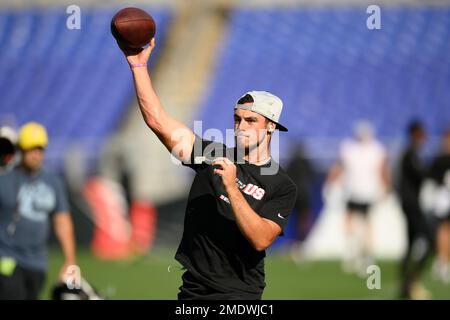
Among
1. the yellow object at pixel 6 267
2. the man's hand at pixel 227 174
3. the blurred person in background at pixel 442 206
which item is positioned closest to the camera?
the man's hand at pixel 227 174

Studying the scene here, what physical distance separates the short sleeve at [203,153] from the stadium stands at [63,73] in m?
15.7

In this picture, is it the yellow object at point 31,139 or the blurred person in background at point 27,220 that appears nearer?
the blurred person in background at point 27,220

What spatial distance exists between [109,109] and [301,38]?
5.43 m

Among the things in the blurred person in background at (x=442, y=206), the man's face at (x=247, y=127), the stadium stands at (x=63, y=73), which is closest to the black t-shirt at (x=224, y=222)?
the man's face at (x=247, y=127)

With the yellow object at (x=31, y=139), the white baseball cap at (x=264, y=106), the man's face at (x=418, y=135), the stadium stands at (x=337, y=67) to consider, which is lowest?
the white baseball cap at (x=264, y=106)

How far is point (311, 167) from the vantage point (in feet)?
58.8

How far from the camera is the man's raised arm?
535 cm

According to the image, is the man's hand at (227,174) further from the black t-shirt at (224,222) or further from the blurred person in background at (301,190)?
the blurred person in background at (301,190)

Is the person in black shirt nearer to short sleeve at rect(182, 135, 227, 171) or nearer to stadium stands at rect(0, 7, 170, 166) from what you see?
short sleeve at rect(182, 135, 227, 171)

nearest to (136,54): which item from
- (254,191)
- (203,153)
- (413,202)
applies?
(203,153)

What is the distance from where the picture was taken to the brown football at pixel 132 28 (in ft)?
17.7

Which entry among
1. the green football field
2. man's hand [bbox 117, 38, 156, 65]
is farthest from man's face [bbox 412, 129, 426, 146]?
man's hand [bbox 117, 38, 156, 65]

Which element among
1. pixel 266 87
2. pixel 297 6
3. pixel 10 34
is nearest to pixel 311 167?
pixel 266 87

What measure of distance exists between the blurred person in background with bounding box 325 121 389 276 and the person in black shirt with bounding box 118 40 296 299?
1038 centimetres
